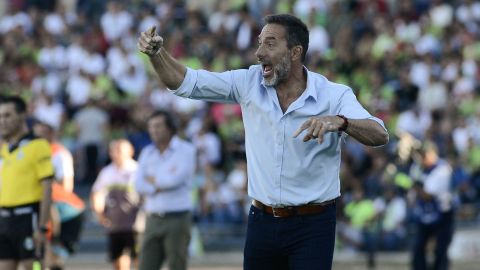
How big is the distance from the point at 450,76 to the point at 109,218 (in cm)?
850

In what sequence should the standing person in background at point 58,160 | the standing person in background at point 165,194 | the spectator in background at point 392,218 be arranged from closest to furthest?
the standing person in background at point 165,194 → the standing person in background at point 58,160 → the spectator in background at point 392,218

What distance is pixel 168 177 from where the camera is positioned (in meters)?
12.4

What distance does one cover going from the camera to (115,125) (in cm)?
2178

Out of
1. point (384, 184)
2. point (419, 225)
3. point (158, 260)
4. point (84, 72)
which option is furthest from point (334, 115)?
point (84, 72)

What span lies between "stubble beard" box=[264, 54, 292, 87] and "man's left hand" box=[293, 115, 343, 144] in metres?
0.56

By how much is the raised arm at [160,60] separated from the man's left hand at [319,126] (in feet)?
2.67

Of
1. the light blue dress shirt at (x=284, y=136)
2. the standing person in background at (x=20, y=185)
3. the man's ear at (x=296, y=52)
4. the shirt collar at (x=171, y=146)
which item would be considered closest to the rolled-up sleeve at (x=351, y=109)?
the light blue dress shirt at (x=284, y=136)

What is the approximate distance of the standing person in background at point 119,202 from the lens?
14859 millimetres

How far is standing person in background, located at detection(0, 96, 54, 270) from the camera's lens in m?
11.0

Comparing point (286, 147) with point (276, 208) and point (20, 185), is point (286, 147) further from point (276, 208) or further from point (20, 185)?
point (20, 185)

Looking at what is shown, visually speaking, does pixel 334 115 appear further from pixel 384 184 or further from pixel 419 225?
pixel 384 184

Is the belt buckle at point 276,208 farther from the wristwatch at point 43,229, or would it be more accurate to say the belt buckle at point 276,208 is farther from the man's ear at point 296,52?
the wristwatch at point 43,229

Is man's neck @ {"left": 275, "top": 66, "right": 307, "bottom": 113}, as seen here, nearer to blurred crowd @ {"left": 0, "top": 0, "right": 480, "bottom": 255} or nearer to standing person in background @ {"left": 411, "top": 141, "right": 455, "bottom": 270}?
standing person in background @ {"left": 411, "top": 141, "right": 455, "bottom": 270}

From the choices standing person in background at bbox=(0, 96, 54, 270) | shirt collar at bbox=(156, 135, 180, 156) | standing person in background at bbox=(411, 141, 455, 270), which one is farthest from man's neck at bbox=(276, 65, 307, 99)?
standing person in background at bbox=(411, 141, 455, 270)
